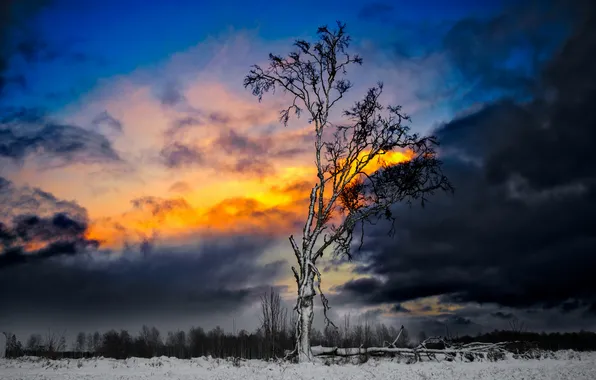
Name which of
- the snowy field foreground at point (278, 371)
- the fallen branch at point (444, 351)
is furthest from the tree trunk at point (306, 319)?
the fallen branch at point (444, 351)

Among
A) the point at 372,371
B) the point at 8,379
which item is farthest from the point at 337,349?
the point at 8,379

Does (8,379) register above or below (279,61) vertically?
below

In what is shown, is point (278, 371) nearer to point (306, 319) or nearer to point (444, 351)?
point (306, 319)

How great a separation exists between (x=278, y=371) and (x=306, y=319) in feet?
13.7

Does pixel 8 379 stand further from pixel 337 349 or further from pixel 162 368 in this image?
pixel 337 349

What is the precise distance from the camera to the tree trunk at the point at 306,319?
2127 centimetres

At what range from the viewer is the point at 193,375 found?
57.5 feet

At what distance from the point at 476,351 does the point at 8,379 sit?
20.2 meters

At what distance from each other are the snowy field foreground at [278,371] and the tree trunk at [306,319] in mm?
1489

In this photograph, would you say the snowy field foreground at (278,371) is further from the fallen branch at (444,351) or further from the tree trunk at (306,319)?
the tree trunk at (306,319)

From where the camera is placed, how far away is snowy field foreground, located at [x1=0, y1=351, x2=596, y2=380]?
16531 mm

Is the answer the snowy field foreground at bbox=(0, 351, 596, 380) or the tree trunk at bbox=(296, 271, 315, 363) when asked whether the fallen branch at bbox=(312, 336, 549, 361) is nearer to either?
the snowy field foreground at bbox=(0, 351, 596, 380)

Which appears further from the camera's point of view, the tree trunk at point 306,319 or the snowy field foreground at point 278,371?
the tree trunk at point 306,319

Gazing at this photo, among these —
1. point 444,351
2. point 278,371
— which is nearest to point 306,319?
point 278,371
